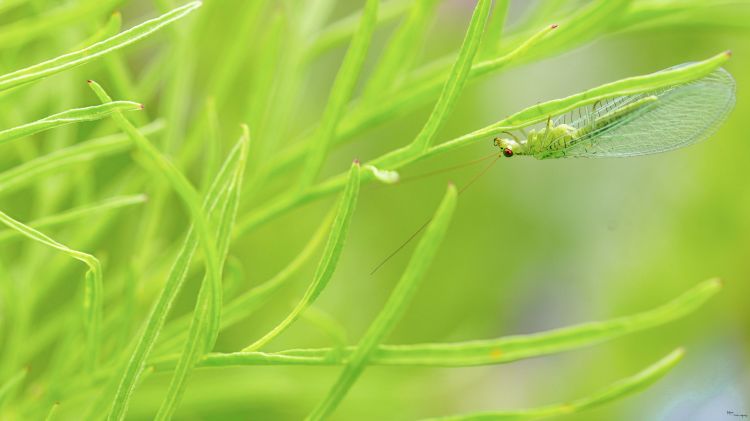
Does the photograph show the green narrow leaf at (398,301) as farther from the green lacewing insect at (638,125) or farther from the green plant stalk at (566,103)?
the green lacewing insect at (638,125)

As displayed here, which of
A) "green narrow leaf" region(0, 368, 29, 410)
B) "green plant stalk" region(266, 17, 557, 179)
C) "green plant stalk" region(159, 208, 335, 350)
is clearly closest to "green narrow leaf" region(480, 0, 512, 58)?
"green plant stalk" region(266, 17, 557, 179)

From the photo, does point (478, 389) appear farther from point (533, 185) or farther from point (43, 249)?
point (43, 249)

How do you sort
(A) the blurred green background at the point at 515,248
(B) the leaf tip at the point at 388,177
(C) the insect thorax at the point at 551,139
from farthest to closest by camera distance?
(A) the blurred green background at the point at 515,248 → (C) the insect thorax at the point at 551,139 → (B) the leaf tip at the point at 388,177

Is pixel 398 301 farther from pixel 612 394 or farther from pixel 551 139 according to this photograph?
pixel 551 139

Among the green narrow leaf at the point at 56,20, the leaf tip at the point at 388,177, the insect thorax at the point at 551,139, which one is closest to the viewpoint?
the leaf tip at the point at 388,177

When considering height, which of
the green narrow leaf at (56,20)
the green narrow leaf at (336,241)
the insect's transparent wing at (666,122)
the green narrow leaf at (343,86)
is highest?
the insect's transparent wing at (666,122)

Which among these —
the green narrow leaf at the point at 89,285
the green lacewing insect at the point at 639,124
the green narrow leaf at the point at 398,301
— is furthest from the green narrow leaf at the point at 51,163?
the green lacewing insect at the point at 639,124

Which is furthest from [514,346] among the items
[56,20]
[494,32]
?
[56,20]
